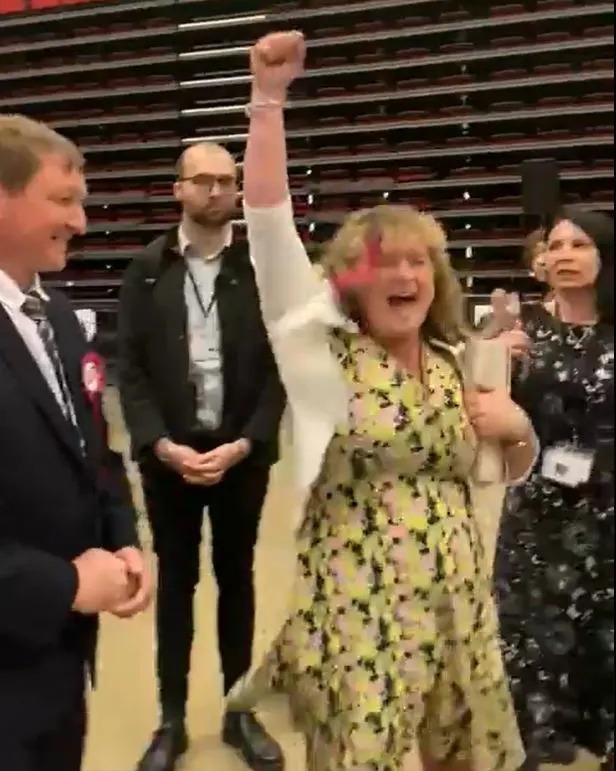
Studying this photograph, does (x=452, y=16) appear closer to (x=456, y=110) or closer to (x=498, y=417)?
(x=456, y=110)

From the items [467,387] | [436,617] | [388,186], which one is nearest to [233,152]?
[388,186]

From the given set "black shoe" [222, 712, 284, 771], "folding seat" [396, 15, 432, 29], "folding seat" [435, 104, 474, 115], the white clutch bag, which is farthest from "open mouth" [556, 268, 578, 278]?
"black shoe" [222, 712, 284, 771]

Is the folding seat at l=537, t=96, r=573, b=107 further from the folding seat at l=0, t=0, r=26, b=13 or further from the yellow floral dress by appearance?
the folding seat at l=0, t=0, r=26, b=13

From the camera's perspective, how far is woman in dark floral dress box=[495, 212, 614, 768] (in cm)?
93

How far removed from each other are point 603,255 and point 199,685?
1.40 m

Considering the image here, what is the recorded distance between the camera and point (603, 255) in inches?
33.2

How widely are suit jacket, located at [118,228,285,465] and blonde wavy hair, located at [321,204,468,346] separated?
1.46 ft

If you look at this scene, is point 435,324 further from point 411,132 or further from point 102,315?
point 102,315

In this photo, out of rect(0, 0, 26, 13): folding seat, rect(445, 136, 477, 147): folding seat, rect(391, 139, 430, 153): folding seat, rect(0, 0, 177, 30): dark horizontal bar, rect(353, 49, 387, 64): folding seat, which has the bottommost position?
rect(445, 136, 477, 147): folding seat

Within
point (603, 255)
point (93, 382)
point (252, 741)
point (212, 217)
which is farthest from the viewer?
point (252, 741)

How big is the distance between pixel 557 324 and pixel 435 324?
0.16 meters

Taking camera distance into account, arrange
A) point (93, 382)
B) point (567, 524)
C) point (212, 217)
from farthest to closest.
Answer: point (212, 217) < point (567, 524) < point (93, 382)

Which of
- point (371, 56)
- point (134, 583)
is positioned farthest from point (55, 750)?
point (371, 56)

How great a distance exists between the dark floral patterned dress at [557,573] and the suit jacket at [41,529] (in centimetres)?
55
